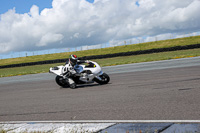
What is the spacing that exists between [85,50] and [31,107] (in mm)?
64650

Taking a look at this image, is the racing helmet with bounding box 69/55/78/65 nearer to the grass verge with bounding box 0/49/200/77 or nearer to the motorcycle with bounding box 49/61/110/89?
the motorcycle with bounding box 49/61/110/89

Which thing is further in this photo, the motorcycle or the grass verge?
the grass verge

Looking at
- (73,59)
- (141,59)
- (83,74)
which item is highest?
(73,59)

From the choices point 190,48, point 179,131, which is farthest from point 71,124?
point 190,48

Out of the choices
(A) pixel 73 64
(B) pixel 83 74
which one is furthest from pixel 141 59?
(A) pixel 73 64

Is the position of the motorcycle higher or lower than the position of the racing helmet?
lower

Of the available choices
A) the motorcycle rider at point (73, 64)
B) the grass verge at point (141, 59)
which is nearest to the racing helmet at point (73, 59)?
the motorcycle rider at point (73, 64)

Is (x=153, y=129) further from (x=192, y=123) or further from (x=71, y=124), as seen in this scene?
(x=71, y=124)

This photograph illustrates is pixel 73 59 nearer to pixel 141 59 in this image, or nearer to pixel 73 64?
pixel 73 64

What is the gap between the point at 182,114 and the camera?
463 centimetres

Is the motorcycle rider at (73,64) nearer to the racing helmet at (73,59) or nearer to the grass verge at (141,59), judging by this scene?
the racing helmet at (73,59)

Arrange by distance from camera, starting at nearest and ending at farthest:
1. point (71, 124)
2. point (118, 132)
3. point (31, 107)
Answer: point (118, 132), point (71, 124), point (31, 107)

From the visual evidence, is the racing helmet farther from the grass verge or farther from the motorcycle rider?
the grass verge

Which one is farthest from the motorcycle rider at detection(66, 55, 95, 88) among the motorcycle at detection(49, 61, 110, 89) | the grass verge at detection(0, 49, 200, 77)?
the grass verge at detection(0, 49, 200, 77)
